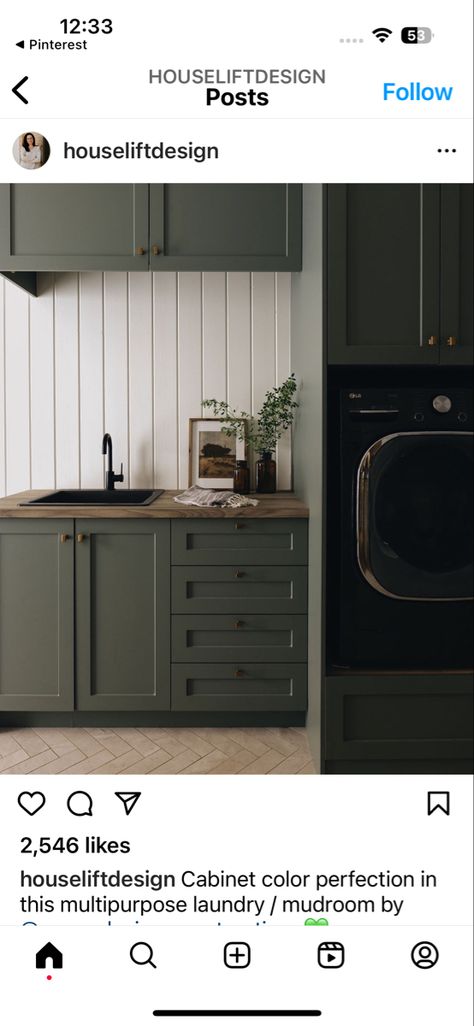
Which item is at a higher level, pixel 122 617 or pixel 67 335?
pixel 67 335

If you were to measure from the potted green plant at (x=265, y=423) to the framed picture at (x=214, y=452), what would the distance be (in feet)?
0.12

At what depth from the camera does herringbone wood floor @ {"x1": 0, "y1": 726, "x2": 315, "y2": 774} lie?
66.0 inches

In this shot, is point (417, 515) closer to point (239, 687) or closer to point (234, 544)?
point (234, 544)

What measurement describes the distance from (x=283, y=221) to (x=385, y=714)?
145 centimetres

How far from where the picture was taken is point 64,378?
227cm

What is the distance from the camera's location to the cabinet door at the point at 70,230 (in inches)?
76.6
